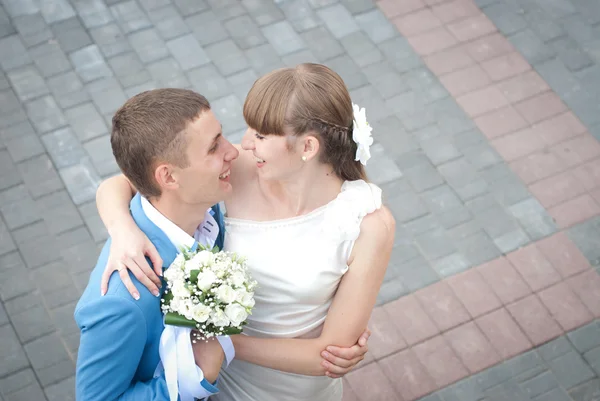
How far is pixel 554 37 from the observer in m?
6.94

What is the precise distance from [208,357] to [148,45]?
444cm

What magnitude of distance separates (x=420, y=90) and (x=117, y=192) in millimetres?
3884

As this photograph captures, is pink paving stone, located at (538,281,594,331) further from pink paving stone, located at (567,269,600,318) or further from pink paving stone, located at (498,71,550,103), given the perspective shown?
pink paving stone, located at (498,71,550,103)

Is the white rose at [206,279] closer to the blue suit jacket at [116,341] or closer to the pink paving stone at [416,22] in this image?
the blue suit jacket at [116,341]

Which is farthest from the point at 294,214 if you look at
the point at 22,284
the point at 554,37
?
the point at 554,37

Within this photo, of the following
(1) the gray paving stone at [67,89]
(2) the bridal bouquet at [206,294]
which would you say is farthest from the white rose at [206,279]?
(1) the gray paving stone at [67,89]

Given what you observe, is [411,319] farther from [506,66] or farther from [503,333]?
[506,66]

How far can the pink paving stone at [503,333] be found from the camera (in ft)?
16.8

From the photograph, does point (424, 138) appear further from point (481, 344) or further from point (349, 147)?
point (349, 147)

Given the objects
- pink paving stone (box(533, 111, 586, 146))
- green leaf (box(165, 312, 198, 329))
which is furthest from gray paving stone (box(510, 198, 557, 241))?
green leaf (box(165, 312, 198, 329))

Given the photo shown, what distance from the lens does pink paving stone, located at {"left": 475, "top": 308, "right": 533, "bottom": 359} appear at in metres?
5.11

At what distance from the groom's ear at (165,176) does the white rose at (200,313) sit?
52 centimetres

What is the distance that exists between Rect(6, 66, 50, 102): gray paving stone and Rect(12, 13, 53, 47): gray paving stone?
1.09ft

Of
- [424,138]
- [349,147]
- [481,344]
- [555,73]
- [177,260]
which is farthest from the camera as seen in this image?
[555,73]
